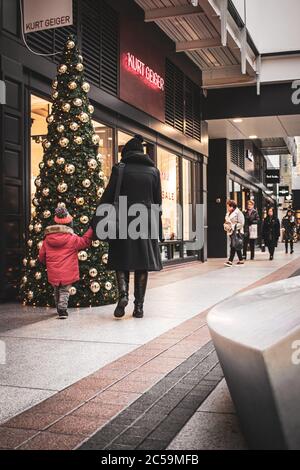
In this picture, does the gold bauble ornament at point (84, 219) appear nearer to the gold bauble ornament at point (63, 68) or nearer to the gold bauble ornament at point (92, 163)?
the gold bauble ornament at point (92, 163)

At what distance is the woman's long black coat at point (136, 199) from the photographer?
6.31m

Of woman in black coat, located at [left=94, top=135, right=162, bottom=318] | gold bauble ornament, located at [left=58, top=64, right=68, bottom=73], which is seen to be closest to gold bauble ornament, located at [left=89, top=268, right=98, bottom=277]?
woman in black coat, located at [left=94, top=135, right=162, bottom=318]

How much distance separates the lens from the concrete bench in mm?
2012

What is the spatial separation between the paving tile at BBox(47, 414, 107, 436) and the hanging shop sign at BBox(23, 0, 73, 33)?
6065 mm

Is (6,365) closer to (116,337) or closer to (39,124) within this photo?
(116,337)

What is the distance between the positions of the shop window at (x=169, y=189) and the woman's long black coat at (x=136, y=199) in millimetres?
7947

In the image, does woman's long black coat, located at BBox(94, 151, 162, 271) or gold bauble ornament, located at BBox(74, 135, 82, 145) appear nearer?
woman's long black coat, located at BBox(94, 151, 162, 271)

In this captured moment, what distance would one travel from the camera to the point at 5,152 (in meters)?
7.96

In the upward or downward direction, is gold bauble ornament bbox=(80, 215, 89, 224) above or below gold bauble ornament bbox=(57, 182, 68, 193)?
below

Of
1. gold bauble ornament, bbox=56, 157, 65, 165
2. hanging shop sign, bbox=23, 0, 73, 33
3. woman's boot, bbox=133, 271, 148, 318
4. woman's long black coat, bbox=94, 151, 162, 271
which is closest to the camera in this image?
woman's long black coat, bbox=94, 151, 162, 271

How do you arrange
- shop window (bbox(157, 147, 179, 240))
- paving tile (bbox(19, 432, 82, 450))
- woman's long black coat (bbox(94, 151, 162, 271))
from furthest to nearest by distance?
shop window (bbox(157, 147, 179, 240)) < woman's long black coat (bbox(94, 151, 162, 271)) < paving tile (bbox(19, 432, 82, 450))

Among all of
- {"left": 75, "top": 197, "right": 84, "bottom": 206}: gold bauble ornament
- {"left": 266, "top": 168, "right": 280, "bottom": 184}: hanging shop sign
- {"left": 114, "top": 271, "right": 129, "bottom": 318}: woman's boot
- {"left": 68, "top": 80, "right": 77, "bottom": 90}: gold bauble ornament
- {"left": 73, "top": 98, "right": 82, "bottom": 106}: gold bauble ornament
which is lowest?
{"left": 114, "top": 271, "right": 129, "bottom": 318}: woman's boot

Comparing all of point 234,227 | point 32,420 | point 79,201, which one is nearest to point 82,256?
point 79,201

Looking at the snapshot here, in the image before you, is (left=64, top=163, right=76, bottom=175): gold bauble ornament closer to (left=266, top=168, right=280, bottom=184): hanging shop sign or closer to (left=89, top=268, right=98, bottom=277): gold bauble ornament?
(left=89, top=268, right=98, bottom=277): gold bauble ornament
